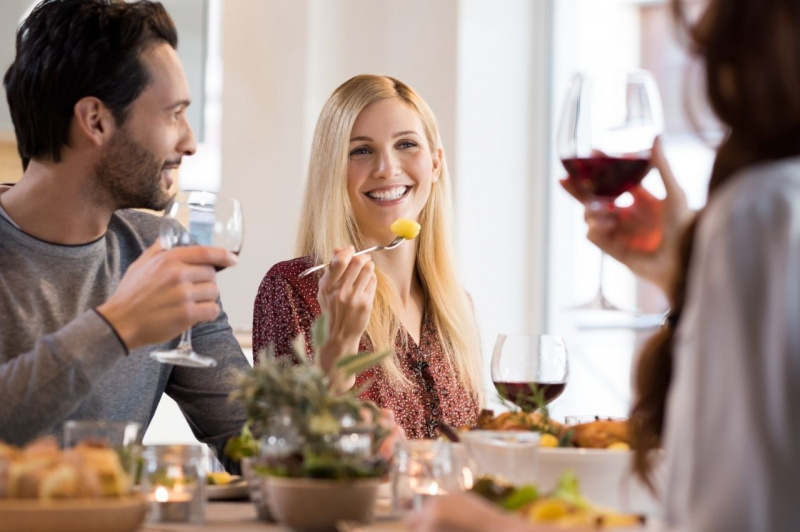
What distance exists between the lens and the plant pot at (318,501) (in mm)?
1209

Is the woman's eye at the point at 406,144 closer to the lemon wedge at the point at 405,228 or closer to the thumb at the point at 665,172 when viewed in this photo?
the lemon wedge at the point at 405,228

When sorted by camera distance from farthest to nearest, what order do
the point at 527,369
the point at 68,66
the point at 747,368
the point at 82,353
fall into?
the point at 68,66
the point at 527,369
the point at 82,353
the point at 747,368

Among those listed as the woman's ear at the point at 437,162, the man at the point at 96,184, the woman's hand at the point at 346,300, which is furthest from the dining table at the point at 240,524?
the woman's ear at the point at 437,162

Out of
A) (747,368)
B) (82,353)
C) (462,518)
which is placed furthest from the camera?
(82,353)

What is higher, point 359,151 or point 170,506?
point 359,151

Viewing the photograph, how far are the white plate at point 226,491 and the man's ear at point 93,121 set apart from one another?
0.97 m

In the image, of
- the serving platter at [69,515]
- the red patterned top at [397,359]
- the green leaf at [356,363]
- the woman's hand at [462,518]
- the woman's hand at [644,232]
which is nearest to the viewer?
the woman's hand at [462,518]

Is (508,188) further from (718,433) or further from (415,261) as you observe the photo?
(718,433)

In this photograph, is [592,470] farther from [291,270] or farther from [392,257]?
[392,257]

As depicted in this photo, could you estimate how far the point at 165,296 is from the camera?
5.64 ft

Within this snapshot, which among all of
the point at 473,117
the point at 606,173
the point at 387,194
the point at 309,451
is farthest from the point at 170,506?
the point at 473,117

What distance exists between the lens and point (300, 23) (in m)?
4.30

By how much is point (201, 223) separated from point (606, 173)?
2.15 ft

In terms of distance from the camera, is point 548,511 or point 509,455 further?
point 509,455
